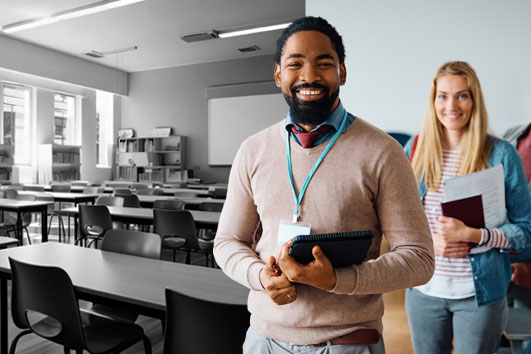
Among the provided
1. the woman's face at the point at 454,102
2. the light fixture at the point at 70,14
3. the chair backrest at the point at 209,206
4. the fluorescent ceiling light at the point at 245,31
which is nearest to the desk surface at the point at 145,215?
the chair backrest at the point at 209,206

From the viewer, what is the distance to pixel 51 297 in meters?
1.80

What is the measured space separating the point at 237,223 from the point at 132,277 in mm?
1192

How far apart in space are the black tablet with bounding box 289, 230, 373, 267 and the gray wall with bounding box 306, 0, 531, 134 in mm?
1799

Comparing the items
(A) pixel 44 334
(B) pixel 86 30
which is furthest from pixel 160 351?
(B) pixel 86 30

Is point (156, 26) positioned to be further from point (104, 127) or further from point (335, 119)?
point (335, 119)

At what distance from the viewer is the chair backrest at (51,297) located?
176 cm

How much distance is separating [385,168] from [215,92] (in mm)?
10063

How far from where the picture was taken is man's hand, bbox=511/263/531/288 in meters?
2.03

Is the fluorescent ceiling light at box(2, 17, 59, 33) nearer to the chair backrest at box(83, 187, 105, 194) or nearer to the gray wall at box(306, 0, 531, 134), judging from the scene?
the chair backrest at box(83, 187, 105, 194)

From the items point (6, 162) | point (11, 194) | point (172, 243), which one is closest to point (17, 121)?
point (6, 162)

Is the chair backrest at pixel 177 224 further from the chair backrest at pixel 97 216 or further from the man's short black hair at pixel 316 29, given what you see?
the man's short black hair at pixel 316 29

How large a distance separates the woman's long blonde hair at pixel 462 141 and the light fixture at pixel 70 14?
241 inches

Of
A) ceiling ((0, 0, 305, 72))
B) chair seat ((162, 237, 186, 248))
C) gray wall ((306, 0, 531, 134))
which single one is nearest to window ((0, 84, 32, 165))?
ceiling ((0, 0, 305, 72))

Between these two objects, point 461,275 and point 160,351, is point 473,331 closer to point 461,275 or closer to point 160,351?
point 461,275
